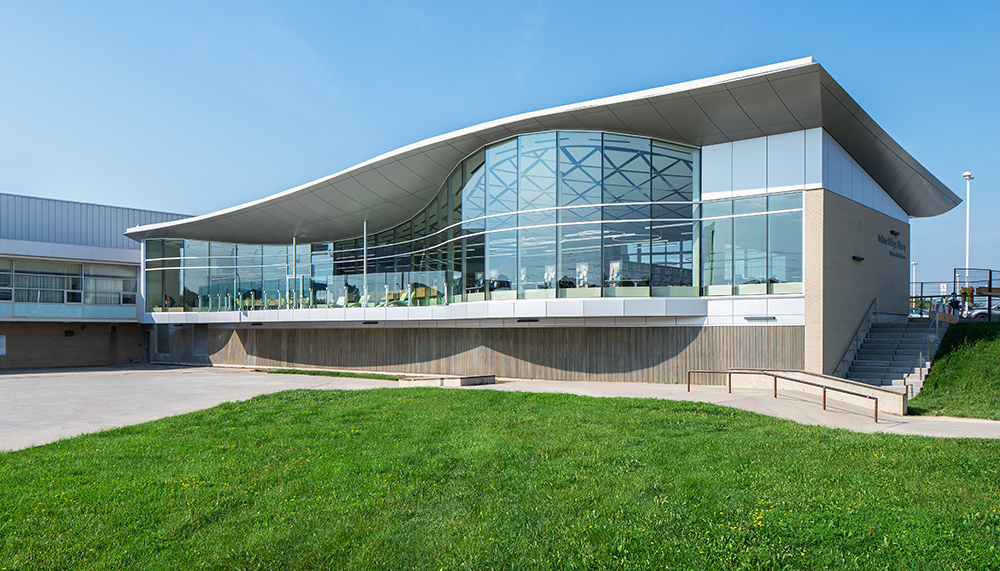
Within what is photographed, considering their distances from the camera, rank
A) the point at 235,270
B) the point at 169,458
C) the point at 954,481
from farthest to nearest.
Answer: the point at 235,270, the point at 169,458, the point at 954,481

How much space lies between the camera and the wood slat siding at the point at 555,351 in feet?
64.4

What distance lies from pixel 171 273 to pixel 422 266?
17.0 meters

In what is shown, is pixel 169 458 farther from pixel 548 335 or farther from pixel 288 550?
pixel 548 335

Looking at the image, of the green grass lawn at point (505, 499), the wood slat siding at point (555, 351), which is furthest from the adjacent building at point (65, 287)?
the green grass lawn at point (505, 499)

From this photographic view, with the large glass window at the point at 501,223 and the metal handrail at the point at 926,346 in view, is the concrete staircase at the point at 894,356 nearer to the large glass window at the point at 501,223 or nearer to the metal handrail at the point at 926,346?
the metal handrail at the point at 926,346

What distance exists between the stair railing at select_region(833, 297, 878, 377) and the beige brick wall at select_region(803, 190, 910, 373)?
0.16m

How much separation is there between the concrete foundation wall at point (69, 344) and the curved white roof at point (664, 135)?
1115cm

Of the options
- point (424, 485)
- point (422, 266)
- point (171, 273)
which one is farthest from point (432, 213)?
point (424, 485)

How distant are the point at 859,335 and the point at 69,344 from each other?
39020 mm

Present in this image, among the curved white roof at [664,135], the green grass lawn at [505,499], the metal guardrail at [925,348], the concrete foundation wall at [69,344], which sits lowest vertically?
the concrete foundation wall at [69,344]

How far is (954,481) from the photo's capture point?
7883 mm

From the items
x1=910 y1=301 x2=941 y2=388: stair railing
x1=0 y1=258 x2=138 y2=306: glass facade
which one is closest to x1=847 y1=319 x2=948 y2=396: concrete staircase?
x1=910 y1=301 x2=941 y2=388: stair railing

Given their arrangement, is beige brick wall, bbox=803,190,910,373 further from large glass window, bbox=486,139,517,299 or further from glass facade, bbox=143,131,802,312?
large glass window, bbox=486,139,517,299

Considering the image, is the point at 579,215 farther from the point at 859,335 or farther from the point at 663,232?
the point at 859,335
